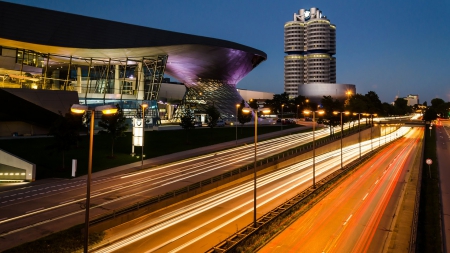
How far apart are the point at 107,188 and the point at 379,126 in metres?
70.0

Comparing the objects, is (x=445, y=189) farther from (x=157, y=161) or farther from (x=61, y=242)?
(x=61, y=242)

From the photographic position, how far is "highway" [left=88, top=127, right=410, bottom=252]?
1291 cm

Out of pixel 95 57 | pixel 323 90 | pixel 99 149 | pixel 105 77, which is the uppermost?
pixel 323 90

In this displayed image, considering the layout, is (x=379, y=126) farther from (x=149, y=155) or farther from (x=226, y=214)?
(x=226, y=214)

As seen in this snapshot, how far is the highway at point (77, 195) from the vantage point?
14859 millimetres

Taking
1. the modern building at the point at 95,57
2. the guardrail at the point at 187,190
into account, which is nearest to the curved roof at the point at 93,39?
the modern building at the point at 95,57

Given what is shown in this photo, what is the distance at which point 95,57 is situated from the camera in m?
63.9

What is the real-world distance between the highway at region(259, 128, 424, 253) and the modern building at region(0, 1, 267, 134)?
40327mm

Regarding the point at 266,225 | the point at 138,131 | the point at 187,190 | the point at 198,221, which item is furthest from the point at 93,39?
the point at 266,225

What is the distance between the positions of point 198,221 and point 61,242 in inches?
228

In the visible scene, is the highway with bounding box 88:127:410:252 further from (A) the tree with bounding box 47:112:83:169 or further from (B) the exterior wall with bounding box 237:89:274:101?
(B) the exterior wall with bounding box 237:89:274:101

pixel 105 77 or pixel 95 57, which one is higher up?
pixel 95 57

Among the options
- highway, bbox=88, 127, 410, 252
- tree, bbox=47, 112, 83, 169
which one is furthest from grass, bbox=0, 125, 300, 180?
highway, bbox=88, 127, 410, 252

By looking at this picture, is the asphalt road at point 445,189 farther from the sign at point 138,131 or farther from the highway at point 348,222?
the sign at point 138,131
